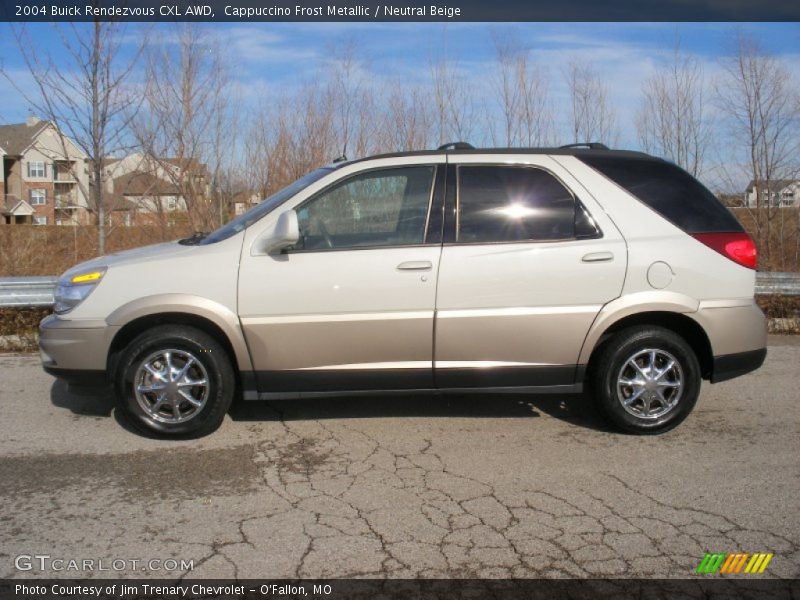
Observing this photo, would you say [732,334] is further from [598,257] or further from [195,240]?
[195,240]

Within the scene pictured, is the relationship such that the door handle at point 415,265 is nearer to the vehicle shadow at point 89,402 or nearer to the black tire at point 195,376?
the black tire at point 195,376

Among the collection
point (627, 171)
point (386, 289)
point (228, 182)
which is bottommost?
point (386, 289)

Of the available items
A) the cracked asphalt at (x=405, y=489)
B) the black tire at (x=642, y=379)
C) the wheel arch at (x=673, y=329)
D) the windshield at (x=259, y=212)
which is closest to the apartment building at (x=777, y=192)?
the cracked asphalt at (x=405, y=489)

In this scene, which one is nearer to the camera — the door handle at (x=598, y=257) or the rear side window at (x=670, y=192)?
the door handle at (x=598, y=257)

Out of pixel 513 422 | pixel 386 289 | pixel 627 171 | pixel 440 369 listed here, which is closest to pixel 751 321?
pixel 627 171

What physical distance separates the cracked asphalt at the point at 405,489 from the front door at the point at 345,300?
0.49 m

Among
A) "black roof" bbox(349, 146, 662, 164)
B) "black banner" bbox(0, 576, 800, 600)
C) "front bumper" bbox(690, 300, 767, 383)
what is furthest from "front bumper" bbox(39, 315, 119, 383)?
"front bumper" bbox(690, 300, 767, 383)

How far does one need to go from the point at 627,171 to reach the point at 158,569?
3.83m

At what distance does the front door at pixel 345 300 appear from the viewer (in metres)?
4.71

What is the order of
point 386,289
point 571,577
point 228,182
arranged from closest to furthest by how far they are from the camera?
point 571,577 < point 386,289 < point 228,182

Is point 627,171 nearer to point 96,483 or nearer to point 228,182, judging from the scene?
point 96,483

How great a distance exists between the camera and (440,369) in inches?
190

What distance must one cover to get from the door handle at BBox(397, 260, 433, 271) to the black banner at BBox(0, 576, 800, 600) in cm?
213

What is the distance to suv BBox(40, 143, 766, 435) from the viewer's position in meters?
4.73
